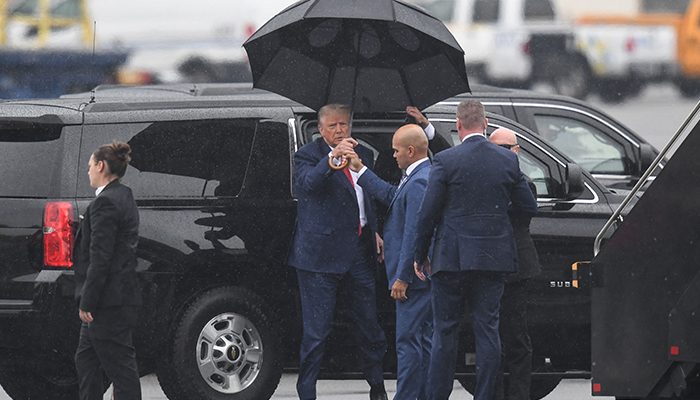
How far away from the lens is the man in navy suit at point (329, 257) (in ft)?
22.6

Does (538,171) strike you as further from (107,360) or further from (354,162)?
(107,360)

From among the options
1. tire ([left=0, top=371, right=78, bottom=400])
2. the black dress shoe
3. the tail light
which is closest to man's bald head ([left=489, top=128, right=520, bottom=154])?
the black dress shoe

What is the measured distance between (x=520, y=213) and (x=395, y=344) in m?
1.18

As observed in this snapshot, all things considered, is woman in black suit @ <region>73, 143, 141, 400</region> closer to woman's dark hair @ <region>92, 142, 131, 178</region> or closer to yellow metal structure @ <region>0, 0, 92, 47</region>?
woman's dark hair @ <region>92, 142, 131, 178</region>

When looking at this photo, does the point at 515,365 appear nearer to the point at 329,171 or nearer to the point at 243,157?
the point at 329,171

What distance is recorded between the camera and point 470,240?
21.2 ft

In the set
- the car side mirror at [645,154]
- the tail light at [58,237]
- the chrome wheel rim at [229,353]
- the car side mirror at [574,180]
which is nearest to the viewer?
the tail light at [58,237]

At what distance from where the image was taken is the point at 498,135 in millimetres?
7047

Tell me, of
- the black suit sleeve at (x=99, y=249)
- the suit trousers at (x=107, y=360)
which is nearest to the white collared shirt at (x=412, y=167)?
the black suit sleeve at (x=99, y=249)

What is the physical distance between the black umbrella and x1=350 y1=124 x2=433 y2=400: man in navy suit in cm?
39

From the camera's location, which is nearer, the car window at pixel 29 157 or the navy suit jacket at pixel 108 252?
the navy suit jacket at pixel 108 252

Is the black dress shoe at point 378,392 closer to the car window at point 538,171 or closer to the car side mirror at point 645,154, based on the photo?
the car window at point 538,171

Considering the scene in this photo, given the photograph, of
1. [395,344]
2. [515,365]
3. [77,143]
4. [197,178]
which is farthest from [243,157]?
[515,365]

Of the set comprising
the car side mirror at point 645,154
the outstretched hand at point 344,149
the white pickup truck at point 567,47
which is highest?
the white pickup truck at point 567,47
